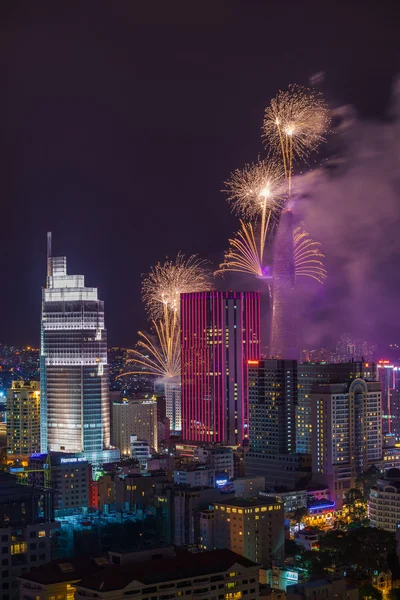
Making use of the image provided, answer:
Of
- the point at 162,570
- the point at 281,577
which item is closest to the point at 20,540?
the point at 162,570

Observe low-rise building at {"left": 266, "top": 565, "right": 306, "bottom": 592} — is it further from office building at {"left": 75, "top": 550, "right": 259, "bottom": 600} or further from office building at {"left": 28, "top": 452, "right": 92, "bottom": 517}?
office building at {"left": 28, "top": 452, "right": 92, "bottom": 517}

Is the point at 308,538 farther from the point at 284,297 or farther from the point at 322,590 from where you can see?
the point at 284,297

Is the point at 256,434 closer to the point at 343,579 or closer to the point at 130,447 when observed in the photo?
the point at 130,447

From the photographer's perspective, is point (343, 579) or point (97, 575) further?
point (343, 579)

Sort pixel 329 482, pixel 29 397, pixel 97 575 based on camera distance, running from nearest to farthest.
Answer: pixel 97 575, pixel 329 482, pixel 29 397

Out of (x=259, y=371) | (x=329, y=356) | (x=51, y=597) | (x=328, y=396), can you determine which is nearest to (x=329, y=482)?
(x=328, y=396)

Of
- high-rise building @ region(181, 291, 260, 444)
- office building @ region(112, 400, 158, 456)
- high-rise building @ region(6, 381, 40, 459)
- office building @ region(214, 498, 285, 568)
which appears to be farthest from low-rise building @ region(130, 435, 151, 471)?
office building @ region(214, 498, 285, 568)

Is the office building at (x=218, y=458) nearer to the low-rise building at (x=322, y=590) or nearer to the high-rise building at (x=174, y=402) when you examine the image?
the high-rise building at (x=174, y=402)
